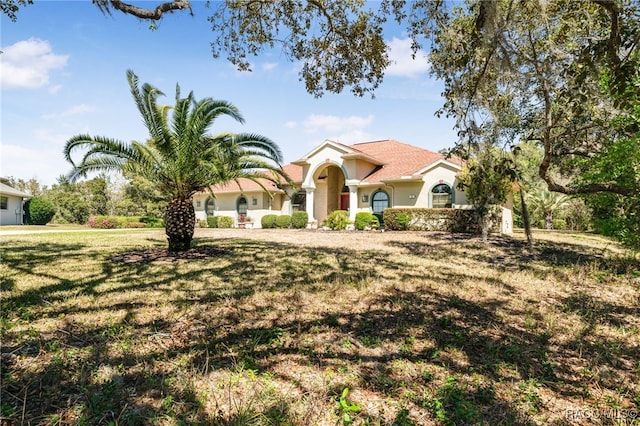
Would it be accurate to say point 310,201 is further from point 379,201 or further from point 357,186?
point 379,201

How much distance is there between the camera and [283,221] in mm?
26281

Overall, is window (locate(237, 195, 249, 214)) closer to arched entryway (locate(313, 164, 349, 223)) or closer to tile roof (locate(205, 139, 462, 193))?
tile roof (locate(205, 139, 462, 193))

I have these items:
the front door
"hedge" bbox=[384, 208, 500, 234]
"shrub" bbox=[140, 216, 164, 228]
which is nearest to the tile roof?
"hedge" bbox=[384, 208, 500, 234]

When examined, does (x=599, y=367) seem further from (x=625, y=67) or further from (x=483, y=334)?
(x=625, y=67)

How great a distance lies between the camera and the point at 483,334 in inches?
171

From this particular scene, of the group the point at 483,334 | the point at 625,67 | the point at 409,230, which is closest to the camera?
the point at 483,334

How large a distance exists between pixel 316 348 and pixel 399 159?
22794mm

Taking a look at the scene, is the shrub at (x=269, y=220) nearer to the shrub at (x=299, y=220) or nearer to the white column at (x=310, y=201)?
the shrub at (x=299, y=220)

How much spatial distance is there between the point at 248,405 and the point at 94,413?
116 cm

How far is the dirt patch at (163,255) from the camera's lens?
911 cm

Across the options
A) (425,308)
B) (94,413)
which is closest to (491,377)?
(425,308)

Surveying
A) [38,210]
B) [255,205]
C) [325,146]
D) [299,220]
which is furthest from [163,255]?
[38,210]

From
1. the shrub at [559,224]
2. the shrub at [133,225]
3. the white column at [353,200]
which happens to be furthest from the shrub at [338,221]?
the shrub at [559,224]

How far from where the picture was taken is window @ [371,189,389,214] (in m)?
23.4
